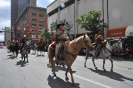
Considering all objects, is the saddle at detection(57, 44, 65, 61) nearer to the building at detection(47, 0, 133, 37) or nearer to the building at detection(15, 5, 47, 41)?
the building at detection(47, 0, 133, 37)

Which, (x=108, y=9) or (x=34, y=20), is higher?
(x=34, y=20)

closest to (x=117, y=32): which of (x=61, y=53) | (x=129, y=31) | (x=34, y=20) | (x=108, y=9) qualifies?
(x=129, y=31)

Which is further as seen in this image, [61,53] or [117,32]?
[117,32]

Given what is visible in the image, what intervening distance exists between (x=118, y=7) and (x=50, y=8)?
109 ft

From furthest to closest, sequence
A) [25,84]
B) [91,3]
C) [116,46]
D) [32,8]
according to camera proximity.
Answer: [32,8] → [91,3] → [116,46] → [25,84]

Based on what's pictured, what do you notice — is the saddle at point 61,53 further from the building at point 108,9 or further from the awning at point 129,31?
the building at point 108,9

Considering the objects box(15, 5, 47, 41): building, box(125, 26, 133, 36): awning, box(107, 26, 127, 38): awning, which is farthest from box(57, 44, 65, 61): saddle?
box(15, 5, 47, 41): building

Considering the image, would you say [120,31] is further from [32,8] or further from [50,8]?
[32,8]

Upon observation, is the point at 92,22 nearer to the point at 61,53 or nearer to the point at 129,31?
the point at 129,31

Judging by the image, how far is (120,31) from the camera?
20859 mm

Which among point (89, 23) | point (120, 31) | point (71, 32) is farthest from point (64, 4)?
point (120, 31)

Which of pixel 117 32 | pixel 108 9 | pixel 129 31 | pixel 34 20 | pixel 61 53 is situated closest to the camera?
pixel 61 53

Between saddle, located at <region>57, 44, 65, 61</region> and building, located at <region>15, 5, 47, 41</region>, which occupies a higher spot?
building, located at <region>15, 5, 47, 41</region>

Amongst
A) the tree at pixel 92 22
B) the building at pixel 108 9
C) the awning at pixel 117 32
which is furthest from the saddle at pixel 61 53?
the building at pixel 108 9
